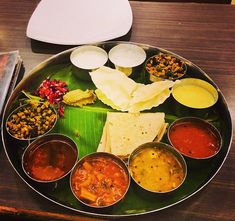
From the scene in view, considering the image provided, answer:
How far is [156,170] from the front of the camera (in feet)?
6.05

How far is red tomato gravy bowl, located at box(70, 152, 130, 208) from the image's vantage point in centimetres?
171

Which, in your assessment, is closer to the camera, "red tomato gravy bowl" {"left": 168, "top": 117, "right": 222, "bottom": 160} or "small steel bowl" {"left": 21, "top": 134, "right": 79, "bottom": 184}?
"small steel bowl" {"left": 21, "top": 134, "right": 79, "bottom": 184}

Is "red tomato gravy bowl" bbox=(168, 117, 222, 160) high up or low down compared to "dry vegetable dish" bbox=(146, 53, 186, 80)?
down

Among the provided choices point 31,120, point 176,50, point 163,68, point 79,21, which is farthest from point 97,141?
point 79,21

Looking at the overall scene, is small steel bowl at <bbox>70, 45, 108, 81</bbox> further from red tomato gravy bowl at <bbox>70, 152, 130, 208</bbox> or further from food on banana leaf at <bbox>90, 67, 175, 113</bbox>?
red tomato gravy bowl at <bbox>70, 152, 130, 208</bbox>

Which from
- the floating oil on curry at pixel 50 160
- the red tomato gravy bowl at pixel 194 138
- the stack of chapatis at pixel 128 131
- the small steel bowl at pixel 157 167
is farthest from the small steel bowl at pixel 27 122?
the red tomato gravy bowl at pixel 194 138

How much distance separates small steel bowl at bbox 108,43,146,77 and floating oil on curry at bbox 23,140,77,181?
0.81 m

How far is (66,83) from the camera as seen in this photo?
8.09ft

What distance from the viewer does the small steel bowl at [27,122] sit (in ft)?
6.63

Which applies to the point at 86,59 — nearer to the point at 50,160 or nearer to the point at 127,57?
the point at 127,57

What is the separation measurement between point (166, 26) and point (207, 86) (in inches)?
34.3

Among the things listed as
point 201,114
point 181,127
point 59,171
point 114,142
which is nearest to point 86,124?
point 114,142

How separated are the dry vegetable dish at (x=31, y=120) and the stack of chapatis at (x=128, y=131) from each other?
14.6 inches

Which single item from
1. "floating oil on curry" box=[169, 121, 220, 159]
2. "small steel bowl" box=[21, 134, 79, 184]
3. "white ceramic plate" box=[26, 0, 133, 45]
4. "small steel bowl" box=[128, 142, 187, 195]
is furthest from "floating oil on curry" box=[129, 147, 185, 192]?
"white ceramic plate" box=[26, 0, 133, 45]
